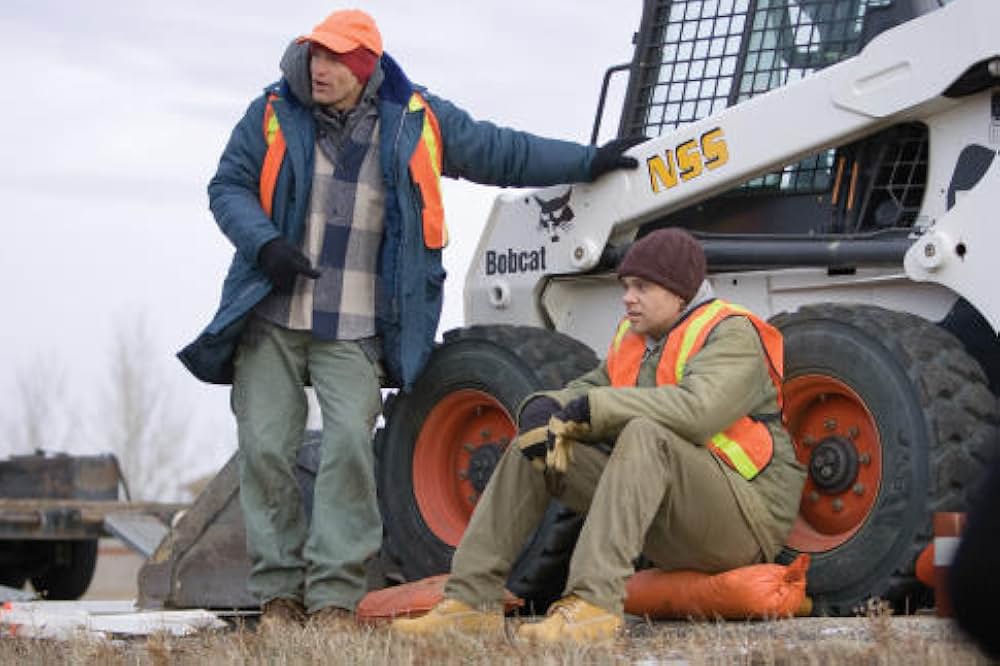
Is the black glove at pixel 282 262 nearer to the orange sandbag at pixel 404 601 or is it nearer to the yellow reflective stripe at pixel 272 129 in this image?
the yellow reflective stripe at pixel 272 129

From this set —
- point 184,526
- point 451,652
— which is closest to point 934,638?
point 451,652

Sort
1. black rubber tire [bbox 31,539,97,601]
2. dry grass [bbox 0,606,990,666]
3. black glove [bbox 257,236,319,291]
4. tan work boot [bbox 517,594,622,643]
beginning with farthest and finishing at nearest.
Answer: black rubber tire [bbox 31,539,97,601] → black glove [bbox 257,236,319,291] → tan work boot [bbox 517,594,622,643] → dry grass [bbox 0,606,990,666]

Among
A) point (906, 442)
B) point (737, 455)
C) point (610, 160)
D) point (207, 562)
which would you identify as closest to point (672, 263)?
point (737, 455)

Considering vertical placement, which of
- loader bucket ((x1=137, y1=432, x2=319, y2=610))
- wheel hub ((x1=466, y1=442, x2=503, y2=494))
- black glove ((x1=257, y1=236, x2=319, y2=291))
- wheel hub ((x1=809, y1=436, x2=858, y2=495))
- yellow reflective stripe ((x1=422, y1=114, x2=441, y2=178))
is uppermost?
yellow reflective stripe ((x1=422, y1=114, x2=441, y2=178))

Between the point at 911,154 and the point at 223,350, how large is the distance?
93.7 inches

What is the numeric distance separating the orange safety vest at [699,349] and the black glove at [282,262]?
114cm

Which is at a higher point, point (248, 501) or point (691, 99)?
point (691, 99)

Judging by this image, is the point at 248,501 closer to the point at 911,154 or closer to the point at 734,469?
the point at 734,469

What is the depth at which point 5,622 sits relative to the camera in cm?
653

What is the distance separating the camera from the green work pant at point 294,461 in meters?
6.46

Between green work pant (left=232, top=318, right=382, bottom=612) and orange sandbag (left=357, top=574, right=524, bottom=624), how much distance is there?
70mm

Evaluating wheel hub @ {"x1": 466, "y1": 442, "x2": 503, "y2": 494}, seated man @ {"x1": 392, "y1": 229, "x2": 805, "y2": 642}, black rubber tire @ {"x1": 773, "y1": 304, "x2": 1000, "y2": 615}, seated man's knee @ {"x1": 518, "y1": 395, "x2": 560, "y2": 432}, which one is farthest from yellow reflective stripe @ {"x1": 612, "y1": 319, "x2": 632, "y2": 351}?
wheel hub @ {"x1": 466, "y1": 442, "x2": 503, "y2": 494}

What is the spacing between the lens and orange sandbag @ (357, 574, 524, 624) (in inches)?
244

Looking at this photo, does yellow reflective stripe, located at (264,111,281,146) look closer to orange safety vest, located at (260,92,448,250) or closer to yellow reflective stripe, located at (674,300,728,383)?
orange safety vest, located at (260,92,448,250)
